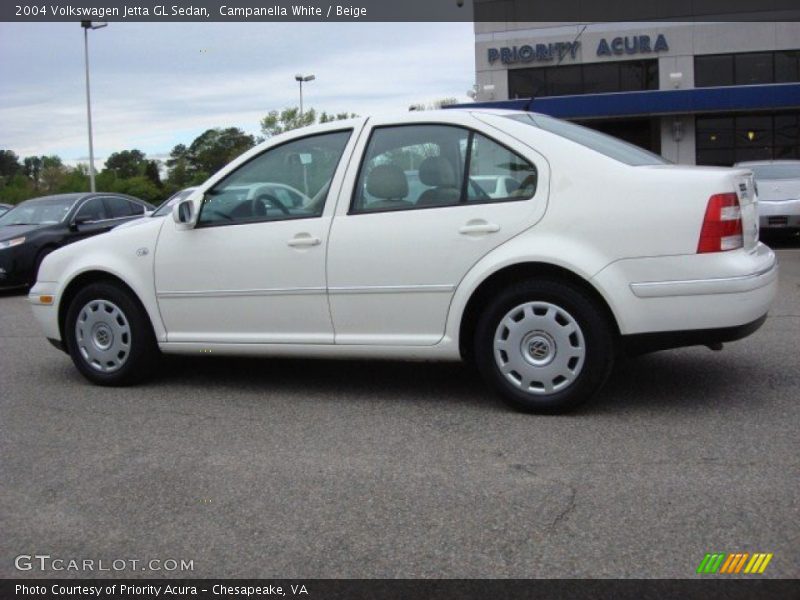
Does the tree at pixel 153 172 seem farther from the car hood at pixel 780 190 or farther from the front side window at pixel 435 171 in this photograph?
the front side window at pixel 435 171

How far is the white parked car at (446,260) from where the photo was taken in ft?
14.2

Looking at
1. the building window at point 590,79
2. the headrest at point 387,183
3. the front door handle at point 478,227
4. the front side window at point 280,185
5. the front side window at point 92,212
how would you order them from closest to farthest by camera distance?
the front door handle at point 478,227 → the headrest at point 387,183 → the front side window at point 280,185 → the front side window at point 92,212 → the building window at point 590,79

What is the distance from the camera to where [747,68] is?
29281mm

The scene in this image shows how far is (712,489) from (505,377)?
1.35 metres

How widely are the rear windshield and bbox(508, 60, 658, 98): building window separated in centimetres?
2552

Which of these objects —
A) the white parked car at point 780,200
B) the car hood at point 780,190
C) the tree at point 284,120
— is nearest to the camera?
the white parked car at point 780,200

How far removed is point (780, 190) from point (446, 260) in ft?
39.7

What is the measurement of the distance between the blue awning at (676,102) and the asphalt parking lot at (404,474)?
72.6 ft

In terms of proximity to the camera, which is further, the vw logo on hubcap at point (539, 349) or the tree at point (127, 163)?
the tree at point (127, 163)

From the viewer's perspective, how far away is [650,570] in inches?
113

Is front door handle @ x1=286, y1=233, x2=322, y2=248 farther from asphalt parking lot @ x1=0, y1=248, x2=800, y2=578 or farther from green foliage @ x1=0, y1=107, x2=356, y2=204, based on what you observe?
green foliage @ x1=0, y1=107, x2=356, y2=204

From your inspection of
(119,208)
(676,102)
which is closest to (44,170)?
(676,102)

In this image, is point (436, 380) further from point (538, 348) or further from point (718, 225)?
point (718, 225)
